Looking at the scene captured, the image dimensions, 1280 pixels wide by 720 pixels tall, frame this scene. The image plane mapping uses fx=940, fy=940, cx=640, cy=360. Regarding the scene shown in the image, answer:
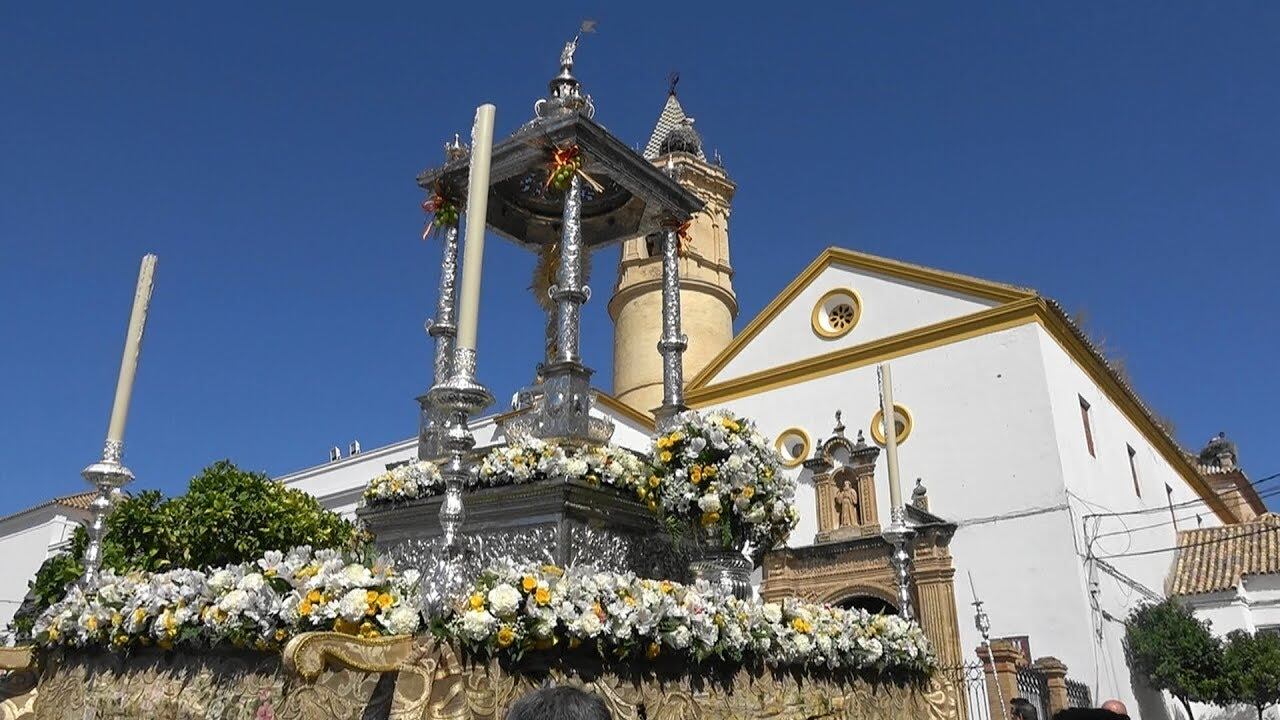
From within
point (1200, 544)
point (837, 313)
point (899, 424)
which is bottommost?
point (1200, 544)

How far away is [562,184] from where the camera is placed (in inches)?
267

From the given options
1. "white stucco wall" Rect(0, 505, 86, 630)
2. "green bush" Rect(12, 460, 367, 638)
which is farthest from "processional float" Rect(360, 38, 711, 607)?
"white stucco wall" Rect(0, 505, 86, 630)

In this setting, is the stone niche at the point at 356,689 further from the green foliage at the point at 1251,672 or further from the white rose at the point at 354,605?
the green foliage at the point at 1251,672

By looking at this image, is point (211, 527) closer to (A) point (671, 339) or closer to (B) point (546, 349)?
(B) point (546, 349)

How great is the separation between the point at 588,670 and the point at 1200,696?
1464cm

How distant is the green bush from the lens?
10.1 metres

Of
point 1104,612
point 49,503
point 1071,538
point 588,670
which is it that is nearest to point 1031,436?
point 1071,538

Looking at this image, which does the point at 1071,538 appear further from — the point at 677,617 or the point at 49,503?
the point at 49,503

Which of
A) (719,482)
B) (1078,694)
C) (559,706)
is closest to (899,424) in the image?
(1078,694)

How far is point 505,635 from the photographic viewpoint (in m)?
3.39

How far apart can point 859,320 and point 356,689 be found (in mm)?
15220

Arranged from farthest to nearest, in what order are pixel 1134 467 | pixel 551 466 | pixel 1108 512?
pixel 1134 467, pixel 1108 512, pixel 551 466

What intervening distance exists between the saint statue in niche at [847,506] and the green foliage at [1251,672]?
19.7ft

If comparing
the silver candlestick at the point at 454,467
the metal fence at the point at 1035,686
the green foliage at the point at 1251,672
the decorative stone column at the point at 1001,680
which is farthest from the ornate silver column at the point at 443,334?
the green foliage at the point at 1251,672
